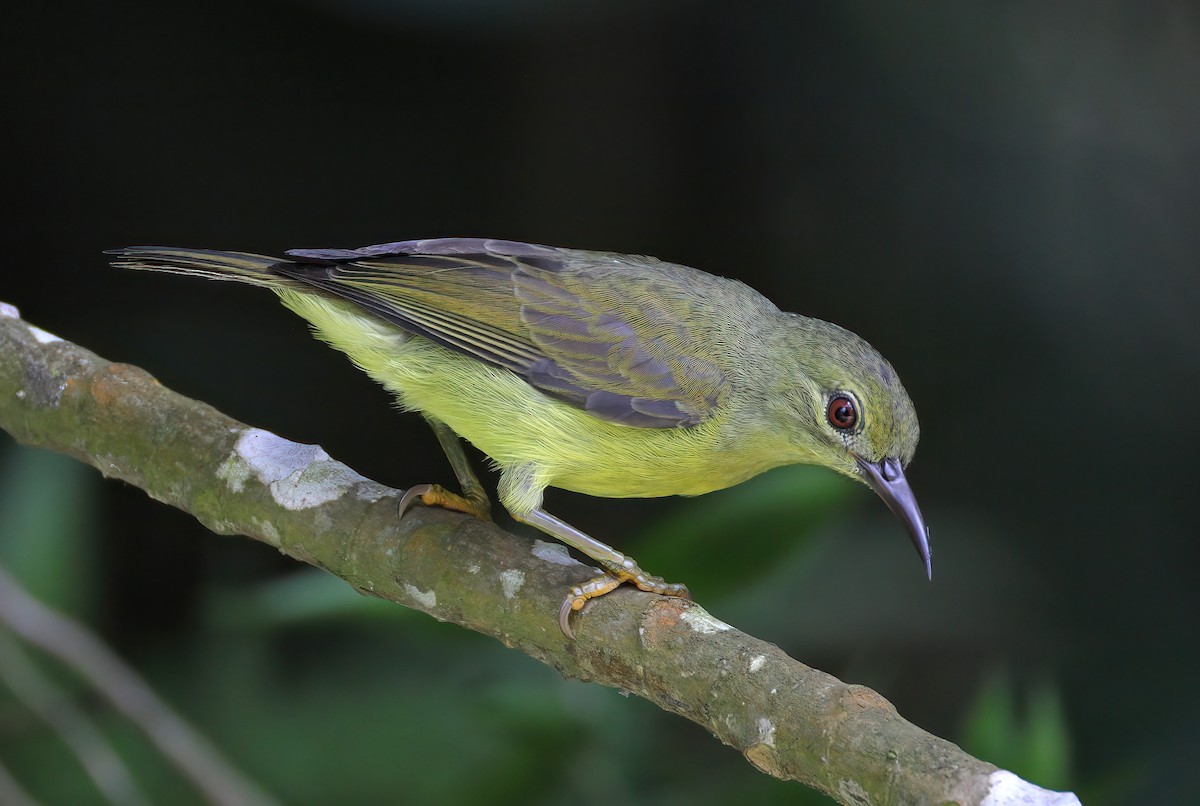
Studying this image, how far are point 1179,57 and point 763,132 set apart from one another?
1554 millimetres

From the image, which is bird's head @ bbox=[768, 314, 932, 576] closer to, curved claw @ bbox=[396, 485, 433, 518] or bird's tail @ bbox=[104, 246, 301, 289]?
curved claw @ bbox=[396, 485, 433, 518]

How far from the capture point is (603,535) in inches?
191

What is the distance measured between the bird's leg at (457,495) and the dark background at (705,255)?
0.84 metres

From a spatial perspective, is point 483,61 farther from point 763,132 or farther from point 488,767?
point 488,767

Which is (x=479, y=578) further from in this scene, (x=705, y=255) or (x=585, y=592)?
(x=705, y=255)

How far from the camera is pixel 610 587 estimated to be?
2.46m

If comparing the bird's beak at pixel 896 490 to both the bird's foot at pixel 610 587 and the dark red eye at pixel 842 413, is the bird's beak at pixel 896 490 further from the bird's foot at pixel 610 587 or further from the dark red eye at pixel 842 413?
the bird's foot at pixel 610 587

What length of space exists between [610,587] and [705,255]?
268 cm

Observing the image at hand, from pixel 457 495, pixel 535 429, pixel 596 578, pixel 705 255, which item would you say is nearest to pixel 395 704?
pixel 457 495

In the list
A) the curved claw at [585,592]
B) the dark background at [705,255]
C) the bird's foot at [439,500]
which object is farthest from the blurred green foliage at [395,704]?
the curved claw at [585,592]

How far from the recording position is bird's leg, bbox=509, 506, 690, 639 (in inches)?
94.7

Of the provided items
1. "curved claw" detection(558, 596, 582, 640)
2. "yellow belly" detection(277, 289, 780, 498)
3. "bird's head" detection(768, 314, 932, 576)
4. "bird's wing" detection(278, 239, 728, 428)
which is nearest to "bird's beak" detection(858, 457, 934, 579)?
"bird's head" detection(768, 314, 932, 576)

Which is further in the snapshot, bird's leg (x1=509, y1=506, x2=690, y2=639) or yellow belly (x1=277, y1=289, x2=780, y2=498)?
yellow belly (x1=277, y1=289, x2=780, y2=498)

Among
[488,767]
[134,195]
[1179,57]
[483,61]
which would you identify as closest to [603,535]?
[488,767]
